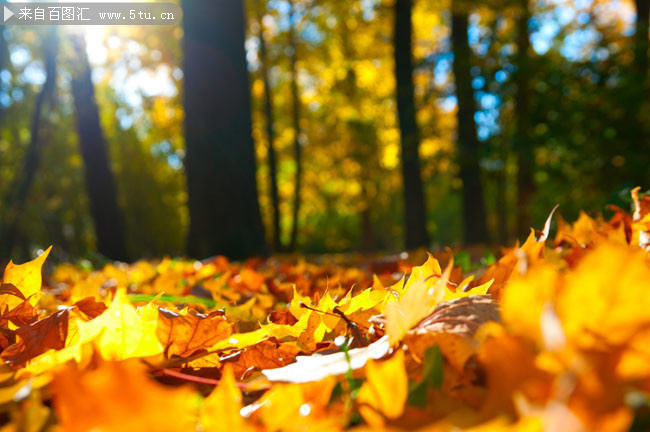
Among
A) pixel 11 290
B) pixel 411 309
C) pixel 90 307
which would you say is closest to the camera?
pixel 411 309

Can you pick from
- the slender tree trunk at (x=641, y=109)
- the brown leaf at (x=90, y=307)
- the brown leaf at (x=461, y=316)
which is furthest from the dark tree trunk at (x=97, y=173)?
the brown leaf at (x=461, y=316)

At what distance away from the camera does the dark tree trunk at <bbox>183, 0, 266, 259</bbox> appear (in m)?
5.46

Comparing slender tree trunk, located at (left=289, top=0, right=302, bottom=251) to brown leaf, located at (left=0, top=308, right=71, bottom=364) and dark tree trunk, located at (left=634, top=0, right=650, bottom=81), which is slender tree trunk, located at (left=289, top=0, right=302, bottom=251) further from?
brown leaf, located at (left=0, top=308, right=71, bottom=364)

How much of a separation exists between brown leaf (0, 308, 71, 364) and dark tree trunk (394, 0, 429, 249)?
7681 mm

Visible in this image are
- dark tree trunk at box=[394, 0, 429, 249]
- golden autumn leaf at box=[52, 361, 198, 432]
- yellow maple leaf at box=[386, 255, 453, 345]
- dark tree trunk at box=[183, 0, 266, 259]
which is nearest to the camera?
golden autumn leaf at box=[52, 361, 198, 432]

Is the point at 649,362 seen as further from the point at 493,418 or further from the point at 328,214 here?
the point at 328,214

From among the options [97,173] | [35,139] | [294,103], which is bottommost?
[97,173]

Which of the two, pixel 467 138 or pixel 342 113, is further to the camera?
pixel 342 113

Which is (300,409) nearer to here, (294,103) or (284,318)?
(284,318)

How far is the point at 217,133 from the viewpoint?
553 cm

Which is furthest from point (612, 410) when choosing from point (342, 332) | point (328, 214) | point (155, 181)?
point (328, 214)

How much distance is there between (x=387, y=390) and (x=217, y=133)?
17.3 feet

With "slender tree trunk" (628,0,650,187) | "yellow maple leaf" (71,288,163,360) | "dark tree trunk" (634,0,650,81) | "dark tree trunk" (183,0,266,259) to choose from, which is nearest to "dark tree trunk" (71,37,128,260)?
"dark tree trunk" (183,0,266,259)

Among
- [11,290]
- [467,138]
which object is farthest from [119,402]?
[467,138]
